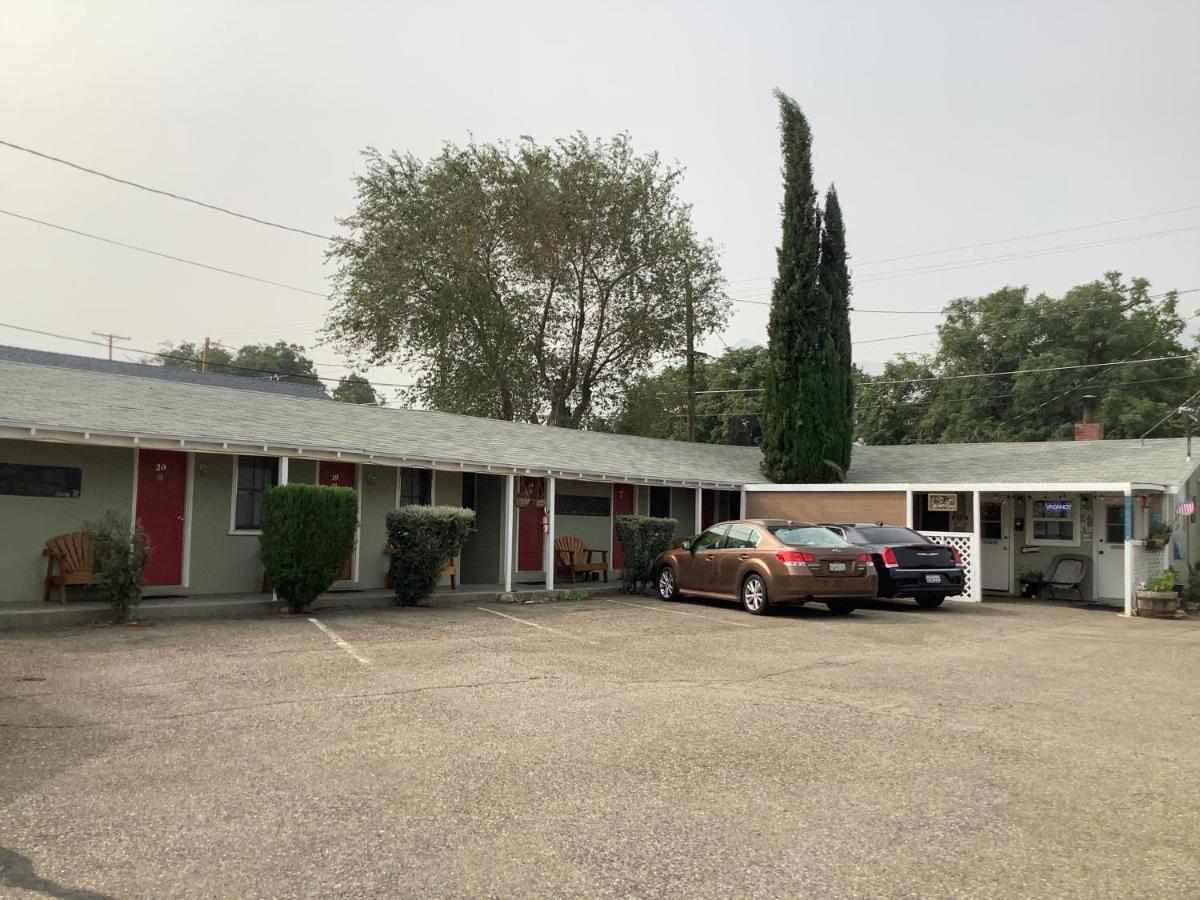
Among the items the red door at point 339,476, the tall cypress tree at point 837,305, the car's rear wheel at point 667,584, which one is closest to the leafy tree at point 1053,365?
the tall cypress tree at point 837,305

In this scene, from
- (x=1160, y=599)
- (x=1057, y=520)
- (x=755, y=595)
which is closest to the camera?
(x=755, y=595)

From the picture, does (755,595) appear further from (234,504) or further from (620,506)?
(234,504)

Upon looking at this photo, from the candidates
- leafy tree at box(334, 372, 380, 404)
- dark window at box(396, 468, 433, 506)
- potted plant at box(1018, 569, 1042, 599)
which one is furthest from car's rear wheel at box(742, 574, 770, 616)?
leafy tree at box(334, 372, 380, 404)

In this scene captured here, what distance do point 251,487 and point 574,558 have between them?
6941 mm

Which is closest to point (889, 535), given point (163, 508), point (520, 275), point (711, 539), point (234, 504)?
point (711, 539)

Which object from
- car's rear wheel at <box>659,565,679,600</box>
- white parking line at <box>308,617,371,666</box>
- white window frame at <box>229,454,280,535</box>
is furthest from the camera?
car's rear wheel at <box>659,565,679,600</box>

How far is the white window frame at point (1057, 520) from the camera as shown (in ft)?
60.7

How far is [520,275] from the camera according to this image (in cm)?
3662

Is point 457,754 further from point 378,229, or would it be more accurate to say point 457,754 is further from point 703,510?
point 378,229

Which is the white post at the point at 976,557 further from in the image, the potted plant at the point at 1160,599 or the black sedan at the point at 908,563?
the potted plant at the point at 1160,599

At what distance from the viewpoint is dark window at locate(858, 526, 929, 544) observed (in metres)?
15.8

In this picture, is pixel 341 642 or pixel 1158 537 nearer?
pixel 341 642

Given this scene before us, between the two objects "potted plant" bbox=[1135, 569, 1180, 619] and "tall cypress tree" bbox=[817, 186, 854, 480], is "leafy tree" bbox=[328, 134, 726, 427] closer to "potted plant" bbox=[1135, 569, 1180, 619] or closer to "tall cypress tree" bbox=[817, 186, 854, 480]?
"tall cypress tree" bbox=[817, 186, 854, 480]

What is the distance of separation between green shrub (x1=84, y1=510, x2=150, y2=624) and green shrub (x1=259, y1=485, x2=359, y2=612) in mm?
1618
